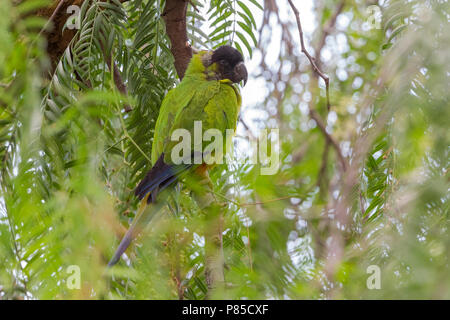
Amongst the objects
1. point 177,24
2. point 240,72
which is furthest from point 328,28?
point 177,24

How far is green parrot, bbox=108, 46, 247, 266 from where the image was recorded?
4.25 feet

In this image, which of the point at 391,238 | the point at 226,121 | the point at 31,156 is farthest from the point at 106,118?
the point at 391,238

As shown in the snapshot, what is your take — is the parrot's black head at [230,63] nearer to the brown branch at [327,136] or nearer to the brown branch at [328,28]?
the brown branch at [327,136]

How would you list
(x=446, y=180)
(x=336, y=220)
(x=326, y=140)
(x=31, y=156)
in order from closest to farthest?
(x=446, y=180) < (x=31, y=156) < (x=336, y=220) < (x=326, y=140)

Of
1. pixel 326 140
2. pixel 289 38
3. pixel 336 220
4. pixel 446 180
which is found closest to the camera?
pixel 446 180

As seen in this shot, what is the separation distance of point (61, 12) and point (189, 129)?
1.90 feet

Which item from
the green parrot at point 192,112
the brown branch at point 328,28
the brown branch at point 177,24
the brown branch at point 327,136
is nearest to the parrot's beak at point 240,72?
the green parrot at point 192,112

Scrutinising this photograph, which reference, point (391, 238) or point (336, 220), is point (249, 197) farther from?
point (336, 220)

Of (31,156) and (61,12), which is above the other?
(61,12)

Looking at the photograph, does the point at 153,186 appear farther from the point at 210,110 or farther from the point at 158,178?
the point at 210,110

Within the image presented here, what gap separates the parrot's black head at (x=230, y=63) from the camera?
1.68 meters

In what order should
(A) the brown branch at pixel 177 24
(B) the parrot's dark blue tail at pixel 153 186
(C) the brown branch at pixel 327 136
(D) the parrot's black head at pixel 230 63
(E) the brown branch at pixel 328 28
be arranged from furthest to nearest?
(E) the brown branch at pixel 328 28
(C) the brown branch at pixel 327 136
(D) the parrot's black head at pixel 230 63
(A) the brown branch at pixel 177 24
(B) the parrot's dark blue tail at pixel 153 186

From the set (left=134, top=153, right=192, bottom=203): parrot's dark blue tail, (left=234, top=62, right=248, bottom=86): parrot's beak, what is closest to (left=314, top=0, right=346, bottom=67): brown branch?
(left=234, top=62, right=248, bottom=86): parrot's beak

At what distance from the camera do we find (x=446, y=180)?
0.91 metres
